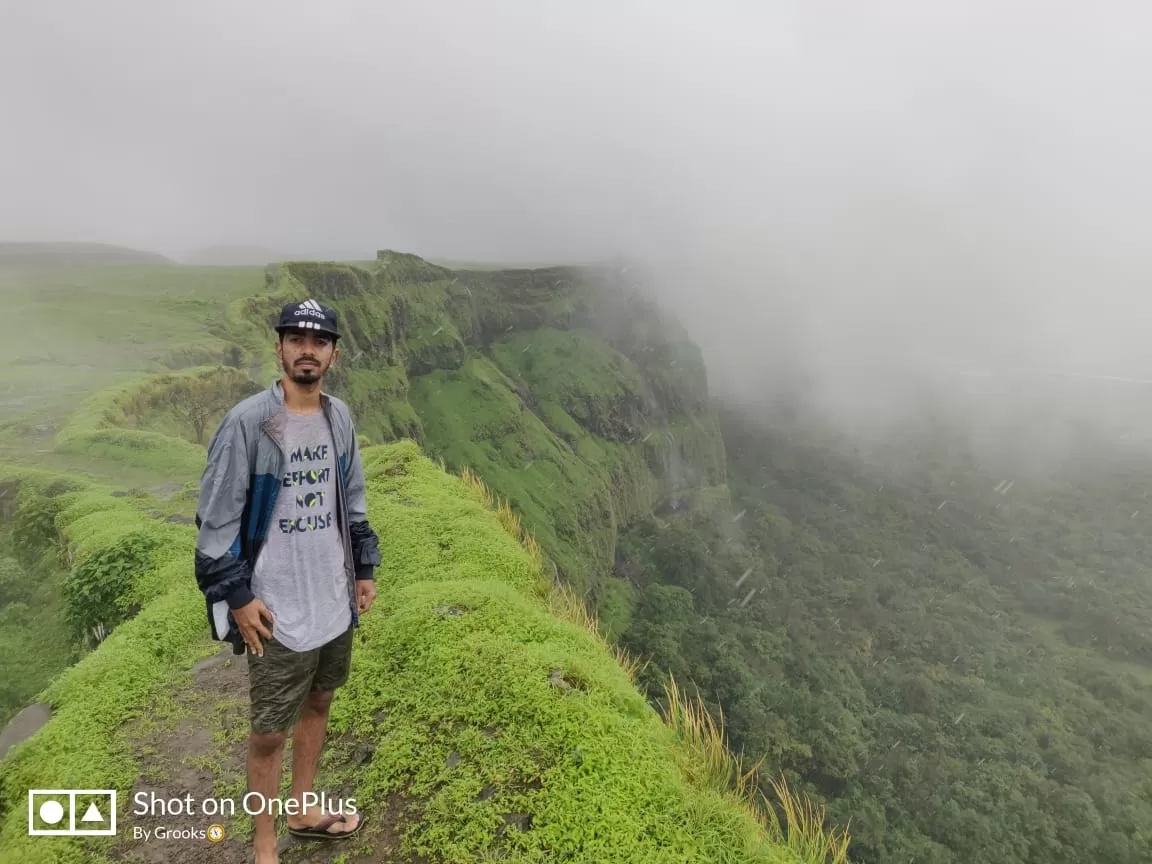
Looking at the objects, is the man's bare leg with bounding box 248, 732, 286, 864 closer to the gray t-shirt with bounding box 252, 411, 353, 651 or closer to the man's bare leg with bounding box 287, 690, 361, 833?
the man's bare leg with bounding box 287, 690, 361, 833

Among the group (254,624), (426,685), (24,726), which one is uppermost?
(254,624)

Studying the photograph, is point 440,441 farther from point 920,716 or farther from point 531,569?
point 531,569

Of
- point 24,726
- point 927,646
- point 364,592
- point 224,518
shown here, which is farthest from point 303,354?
point 927,646

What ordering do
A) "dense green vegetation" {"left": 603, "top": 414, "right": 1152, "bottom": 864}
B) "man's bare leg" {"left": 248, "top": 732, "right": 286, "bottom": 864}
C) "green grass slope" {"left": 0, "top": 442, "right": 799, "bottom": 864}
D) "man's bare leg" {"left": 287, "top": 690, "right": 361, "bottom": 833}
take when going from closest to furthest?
"man's bare leg" {"left": 248, "top": 732, "right": 286, "bottom": 864}
"green grass slope" {"left": 0, "top": 442, "right": 799, "bottom": 864}
"man's bare leg" {"left": 287, "top": 690, "right": 361, "bottom": 833}
"dense green vegetation" {"left": 603, "top": 414, "right": 1152, "bottom": 864}

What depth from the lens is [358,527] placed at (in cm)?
459

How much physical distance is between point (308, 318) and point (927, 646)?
12607 centimetres

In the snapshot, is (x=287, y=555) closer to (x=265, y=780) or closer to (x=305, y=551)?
(x=305, y=551)

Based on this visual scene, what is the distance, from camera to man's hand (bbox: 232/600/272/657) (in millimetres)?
3742

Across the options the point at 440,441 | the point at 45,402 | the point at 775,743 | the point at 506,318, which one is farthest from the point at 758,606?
the point at 45,402

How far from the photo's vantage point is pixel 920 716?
81.6m

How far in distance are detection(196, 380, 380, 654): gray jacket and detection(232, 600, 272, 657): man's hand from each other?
4 cm

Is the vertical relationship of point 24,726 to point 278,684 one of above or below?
below

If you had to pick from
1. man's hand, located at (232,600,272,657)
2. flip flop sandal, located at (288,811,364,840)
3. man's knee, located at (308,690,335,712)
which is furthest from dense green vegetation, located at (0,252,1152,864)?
man's hand, located at (232,600,272,657)

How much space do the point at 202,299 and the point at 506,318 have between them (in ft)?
338
